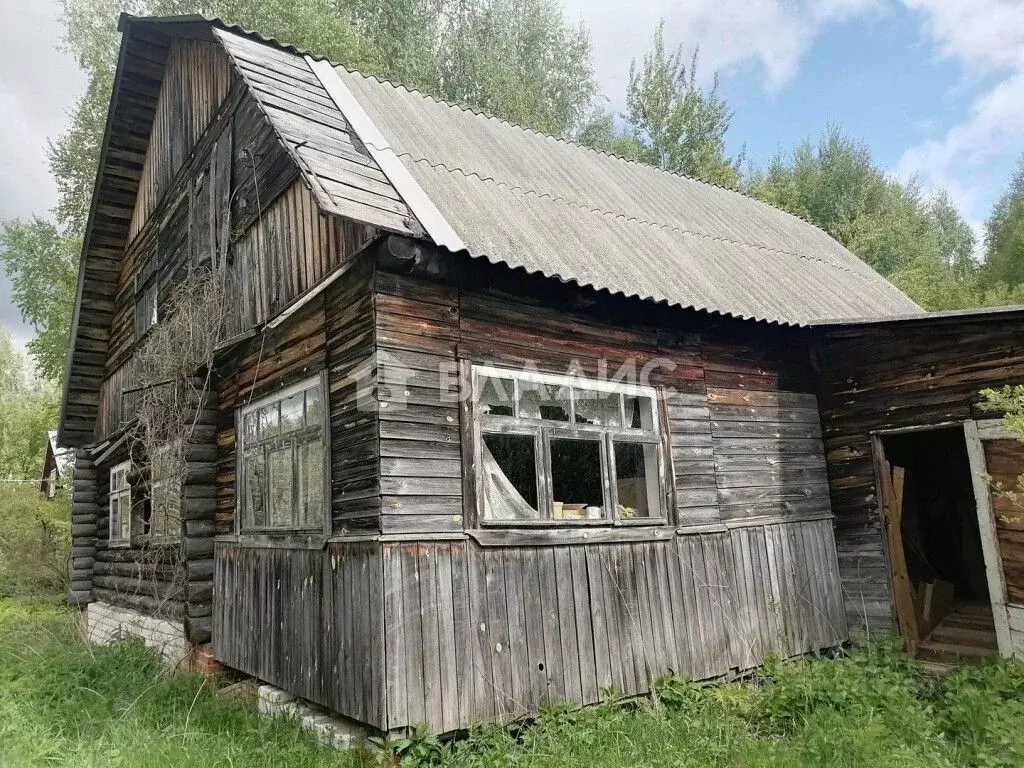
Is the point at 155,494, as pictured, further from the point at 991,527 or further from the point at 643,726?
the point at 991,527

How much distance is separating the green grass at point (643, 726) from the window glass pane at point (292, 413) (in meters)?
2.42

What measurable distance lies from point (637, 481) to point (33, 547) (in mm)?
17781

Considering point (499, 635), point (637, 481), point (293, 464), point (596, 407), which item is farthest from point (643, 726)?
point (293, 464)

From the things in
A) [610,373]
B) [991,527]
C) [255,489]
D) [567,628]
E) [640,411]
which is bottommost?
[567,628]

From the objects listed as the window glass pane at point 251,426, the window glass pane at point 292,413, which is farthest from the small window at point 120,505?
the window glass pane at point 292,413

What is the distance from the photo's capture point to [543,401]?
20.2 feet

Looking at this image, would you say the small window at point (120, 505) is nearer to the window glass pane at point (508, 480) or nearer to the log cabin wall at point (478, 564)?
the log cabin wall at point (478, 564)

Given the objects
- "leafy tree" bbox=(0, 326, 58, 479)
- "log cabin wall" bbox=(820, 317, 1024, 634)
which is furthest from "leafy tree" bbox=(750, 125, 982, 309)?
"leafy tree" bbox=(0, 326, 58, 479)

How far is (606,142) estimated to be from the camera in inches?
→ 1110

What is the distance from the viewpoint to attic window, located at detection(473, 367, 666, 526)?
5715 mm

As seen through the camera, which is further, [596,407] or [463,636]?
[596,407]

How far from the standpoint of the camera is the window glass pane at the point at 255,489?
7.00 meters

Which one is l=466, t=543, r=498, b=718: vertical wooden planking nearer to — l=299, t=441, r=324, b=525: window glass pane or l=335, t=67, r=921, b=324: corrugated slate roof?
l=299, t=441, r=324, b=525: window glass pane

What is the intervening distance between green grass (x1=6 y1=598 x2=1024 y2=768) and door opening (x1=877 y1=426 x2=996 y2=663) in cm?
107
